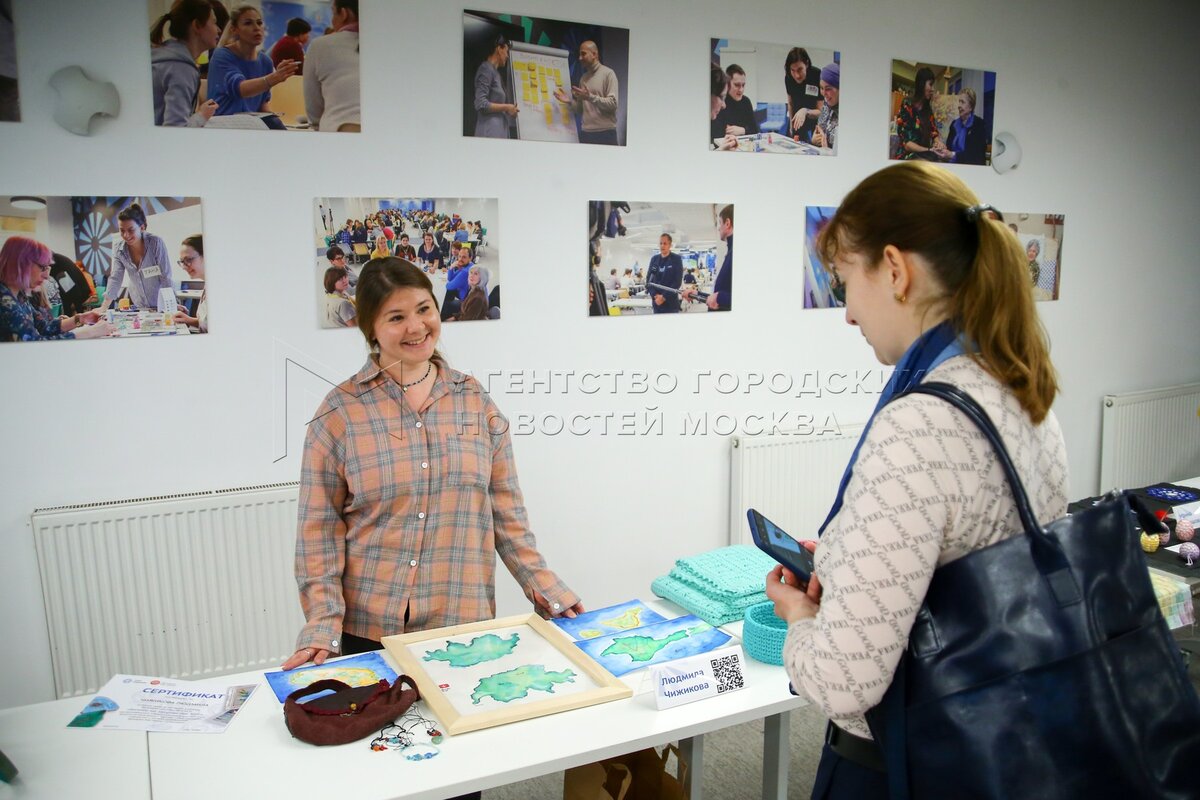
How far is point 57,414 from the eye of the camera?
271cm

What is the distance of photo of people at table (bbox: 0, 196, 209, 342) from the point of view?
8.55ft

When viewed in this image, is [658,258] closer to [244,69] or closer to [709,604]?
[244,69]

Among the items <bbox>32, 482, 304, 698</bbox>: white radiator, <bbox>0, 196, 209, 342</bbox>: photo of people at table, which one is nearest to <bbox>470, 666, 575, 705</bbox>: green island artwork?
<bbox>32, 482, 304, 698</bbox>: white radiator

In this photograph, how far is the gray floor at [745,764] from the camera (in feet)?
9.14

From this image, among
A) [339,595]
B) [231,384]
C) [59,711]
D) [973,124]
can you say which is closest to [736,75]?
[973,124]

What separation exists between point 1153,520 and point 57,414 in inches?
107

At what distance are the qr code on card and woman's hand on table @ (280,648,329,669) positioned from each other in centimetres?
81

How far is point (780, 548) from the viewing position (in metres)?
1.47

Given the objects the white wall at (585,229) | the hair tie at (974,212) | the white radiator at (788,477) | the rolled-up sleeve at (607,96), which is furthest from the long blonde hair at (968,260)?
the white radiator at (788,477)

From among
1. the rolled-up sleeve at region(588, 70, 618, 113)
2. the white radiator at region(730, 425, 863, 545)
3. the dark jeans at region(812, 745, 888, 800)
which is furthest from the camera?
the white radiator at region(730, 425, 863, 545)

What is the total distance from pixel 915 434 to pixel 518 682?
41.5 inches

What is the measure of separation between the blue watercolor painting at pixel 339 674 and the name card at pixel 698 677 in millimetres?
524

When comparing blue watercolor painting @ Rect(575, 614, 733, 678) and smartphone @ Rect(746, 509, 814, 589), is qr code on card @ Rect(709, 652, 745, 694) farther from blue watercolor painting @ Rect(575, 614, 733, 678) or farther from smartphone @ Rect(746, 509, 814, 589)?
smartphone @ Rect(746, 509, 814, 589)

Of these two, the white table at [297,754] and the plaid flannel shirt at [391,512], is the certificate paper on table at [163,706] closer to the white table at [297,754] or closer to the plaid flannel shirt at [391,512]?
the white table at [297,754]
